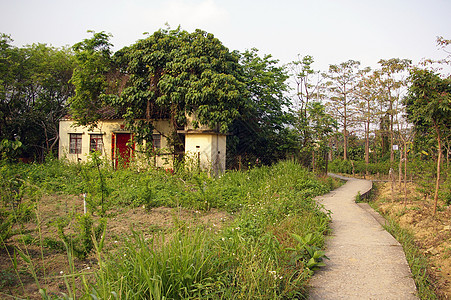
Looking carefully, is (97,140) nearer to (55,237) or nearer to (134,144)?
(134,144)

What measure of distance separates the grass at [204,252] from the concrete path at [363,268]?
0.23 m

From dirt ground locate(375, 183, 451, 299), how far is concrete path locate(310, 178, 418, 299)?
0.48m

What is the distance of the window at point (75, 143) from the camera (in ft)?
60.7

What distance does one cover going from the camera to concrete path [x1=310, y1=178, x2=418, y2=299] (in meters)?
3.48

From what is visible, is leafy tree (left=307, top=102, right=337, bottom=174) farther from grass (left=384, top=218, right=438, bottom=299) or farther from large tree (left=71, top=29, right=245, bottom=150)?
grass (left=384, top=218, right=438, bottom=299)

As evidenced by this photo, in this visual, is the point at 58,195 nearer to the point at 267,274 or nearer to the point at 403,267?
the point at 267,274

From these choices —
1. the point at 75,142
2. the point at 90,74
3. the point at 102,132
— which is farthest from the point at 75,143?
the point at 90,74

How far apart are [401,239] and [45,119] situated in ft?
64.5

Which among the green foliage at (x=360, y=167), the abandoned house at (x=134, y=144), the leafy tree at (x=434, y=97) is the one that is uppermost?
the leafy tree at (x=434, y=97)

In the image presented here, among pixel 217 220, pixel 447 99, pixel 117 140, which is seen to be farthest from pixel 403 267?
pixel 117 140

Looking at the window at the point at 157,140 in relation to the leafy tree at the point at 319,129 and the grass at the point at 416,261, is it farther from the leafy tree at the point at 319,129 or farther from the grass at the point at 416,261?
the grass at the point at 416,261

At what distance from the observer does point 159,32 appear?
1498 centimetres

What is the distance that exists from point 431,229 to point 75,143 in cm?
1748

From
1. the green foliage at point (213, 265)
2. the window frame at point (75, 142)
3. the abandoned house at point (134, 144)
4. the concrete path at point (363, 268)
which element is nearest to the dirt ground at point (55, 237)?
the green foliage at point (213, 265)
